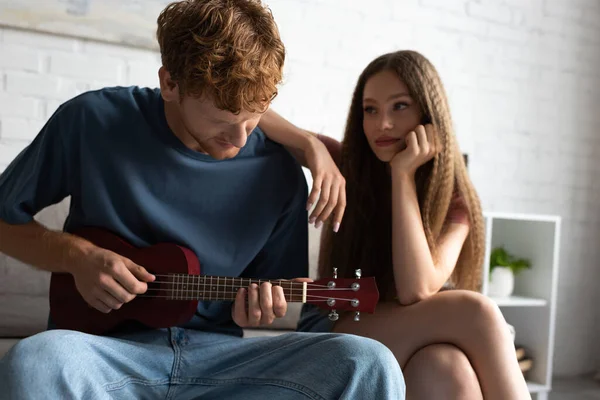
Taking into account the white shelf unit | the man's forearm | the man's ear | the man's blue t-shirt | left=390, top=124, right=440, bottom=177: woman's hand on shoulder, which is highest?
the man's ear

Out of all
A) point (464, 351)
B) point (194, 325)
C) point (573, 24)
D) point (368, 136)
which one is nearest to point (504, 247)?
point (573, 24)

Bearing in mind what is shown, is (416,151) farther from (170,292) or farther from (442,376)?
(170,292)

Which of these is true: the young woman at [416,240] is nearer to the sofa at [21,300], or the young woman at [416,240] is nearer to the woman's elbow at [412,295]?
the woman's elbow at [412,295]

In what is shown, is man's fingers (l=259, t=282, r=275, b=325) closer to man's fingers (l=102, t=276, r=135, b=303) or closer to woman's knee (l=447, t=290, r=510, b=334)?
man's fingers (l=102, t=276, r=135, b=303)

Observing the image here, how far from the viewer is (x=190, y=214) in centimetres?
152

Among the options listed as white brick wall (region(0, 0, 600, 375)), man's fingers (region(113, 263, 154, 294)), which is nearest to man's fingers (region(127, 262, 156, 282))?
man's fingers (region(113, 263, 154, 294))

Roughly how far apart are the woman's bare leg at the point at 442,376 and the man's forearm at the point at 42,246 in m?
0.71

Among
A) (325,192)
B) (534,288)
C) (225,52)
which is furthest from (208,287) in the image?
(534,288)

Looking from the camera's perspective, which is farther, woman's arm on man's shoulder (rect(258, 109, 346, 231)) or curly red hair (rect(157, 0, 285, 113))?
woman's arm on man's shoulder (rect(258, 109, 346, 231))

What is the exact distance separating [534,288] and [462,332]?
1595mm

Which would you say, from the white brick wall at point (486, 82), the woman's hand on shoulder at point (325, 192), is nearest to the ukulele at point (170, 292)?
the woman's hand on shoulder at point (325, 192)

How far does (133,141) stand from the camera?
Answer: 1.49 meters

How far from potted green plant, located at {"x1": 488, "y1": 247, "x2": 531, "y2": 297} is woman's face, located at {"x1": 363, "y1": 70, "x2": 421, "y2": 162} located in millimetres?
1246

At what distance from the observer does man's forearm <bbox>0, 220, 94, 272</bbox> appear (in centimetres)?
139
